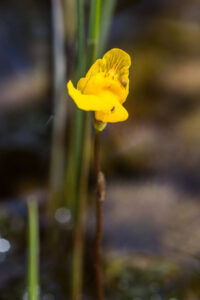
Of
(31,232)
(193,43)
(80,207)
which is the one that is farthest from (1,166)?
(193,43)

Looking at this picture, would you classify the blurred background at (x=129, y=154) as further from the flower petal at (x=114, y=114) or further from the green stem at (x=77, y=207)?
the flower petal at (x=114, y=114)

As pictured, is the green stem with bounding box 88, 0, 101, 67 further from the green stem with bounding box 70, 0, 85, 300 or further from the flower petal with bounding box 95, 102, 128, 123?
the flower petal with bounding box 95, 102, 128, 123

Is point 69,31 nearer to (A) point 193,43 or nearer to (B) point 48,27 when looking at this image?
(B) point 48,27

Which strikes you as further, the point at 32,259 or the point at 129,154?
the point at 129,154

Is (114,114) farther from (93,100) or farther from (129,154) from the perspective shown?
(129,154)

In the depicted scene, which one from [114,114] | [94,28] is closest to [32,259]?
[114,114]

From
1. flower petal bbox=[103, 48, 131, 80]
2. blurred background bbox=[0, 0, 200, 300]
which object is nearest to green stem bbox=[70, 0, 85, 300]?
blurred background bbox=[0, 0, 200, 300]

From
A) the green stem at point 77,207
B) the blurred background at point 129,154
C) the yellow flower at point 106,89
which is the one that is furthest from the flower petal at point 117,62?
the blurred background at point 129,154
